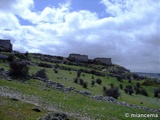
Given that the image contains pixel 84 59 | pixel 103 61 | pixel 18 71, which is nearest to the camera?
pixel 18 71

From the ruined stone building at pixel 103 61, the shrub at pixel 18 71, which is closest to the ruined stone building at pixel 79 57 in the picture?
the ruined stone building at pixel 103 61

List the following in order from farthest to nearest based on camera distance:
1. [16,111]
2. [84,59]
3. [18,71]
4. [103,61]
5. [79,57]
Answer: [103,61] → [84,59] → [79,57] → [18,71] → [16,111]

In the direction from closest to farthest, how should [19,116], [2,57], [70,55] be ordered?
[19,116], [2,57], [70,55]

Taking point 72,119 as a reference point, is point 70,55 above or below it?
above

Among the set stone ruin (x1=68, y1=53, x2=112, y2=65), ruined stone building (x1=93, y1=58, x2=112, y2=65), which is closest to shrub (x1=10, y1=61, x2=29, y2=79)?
stone ruin (x1=68, y1=53, x2=112, y2=65)

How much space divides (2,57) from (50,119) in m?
64.1

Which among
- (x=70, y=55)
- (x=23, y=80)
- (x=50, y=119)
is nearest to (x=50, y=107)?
(x=50, y=119)

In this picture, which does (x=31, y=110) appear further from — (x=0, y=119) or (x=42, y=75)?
(x=42, y=75)

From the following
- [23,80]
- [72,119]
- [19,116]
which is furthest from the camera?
[23,80]

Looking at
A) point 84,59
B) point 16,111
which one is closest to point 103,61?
point 84,59

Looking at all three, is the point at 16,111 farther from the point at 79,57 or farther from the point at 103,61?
the point at 103,61

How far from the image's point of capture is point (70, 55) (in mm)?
158625

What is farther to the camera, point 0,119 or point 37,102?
point 37,102

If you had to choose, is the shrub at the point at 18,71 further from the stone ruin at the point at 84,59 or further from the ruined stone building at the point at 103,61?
the ruined stone building at the point at 103,61
